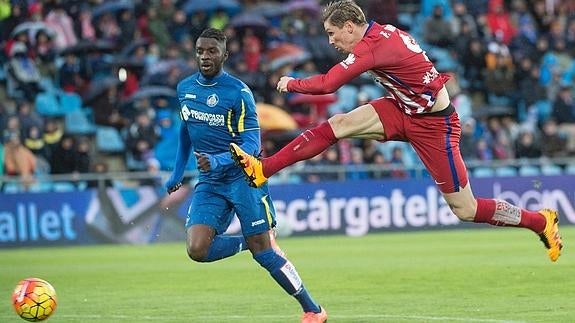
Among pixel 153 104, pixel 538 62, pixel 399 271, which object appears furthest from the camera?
pixel 538 62

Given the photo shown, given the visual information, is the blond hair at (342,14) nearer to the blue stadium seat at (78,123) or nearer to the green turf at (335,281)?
the green turf at (335,281)

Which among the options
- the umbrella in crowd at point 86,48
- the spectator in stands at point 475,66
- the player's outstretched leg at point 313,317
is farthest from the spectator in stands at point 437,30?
the player's outstretched leg at point 313,317

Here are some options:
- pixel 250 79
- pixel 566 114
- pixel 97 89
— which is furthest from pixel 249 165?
pixel 566 114

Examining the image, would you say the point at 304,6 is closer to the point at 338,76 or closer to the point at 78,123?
the point at 78,123

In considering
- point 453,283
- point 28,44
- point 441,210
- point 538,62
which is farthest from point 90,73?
point 453,283

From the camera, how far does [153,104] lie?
25.2 meters

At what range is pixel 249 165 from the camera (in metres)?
10.8

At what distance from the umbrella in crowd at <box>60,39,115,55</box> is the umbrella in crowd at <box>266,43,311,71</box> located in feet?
10.9

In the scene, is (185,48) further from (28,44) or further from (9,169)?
(9,169)

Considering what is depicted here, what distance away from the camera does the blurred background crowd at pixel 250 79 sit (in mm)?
23812

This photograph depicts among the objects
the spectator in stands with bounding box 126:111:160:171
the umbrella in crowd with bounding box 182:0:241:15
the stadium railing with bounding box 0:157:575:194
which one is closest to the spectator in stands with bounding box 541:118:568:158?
the stadium railing with bounding box 0:157:575:194

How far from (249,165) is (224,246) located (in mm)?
957

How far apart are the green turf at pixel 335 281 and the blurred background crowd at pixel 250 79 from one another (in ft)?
7.20

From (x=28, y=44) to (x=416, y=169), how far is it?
26.5ft
